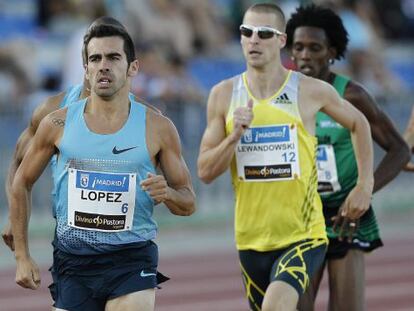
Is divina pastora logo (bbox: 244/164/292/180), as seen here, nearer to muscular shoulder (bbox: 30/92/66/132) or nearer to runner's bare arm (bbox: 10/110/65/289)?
muscular shoulder (bbox: 30/92/66/132)

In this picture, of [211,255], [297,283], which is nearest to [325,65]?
[297,283]

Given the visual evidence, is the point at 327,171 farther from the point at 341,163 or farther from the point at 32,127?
the point at 32,127

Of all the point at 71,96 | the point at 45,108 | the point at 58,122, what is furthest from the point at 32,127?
the point at 58,122

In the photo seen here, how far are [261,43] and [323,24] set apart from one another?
101 centimetres

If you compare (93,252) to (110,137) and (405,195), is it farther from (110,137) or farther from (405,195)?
(405,195)

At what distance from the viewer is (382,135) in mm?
8328

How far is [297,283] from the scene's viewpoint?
7.36m

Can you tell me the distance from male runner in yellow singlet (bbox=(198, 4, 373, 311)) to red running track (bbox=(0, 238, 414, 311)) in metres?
3.74

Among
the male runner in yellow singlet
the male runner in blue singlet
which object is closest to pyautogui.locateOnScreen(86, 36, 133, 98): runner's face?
the male runner in blue singlet

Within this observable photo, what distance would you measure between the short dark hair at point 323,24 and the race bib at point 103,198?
2311 mm

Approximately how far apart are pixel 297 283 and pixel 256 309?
494 millimetres

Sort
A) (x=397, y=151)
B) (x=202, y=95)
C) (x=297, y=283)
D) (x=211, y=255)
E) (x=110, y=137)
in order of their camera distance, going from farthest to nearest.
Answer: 1. (x=202, y=95)
2. (x=211, y=255)
3. (x=397, y=151)
4. (x=297, y=283)
5. (x=110, y=137)

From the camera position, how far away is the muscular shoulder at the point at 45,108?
733 centimetres

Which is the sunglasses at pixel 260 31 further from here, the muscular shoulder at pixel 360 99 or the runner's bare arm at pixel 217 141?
the muscular shoulder at pixel 360 99
